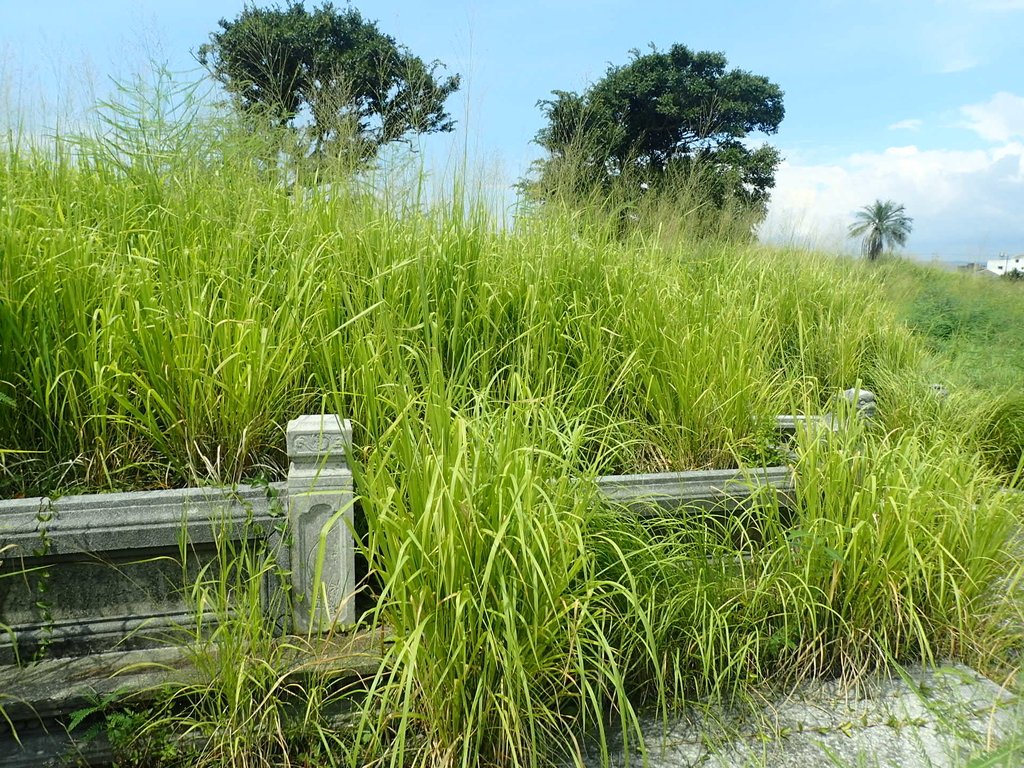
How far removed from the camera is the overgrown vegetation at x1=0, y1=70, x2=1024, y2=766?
1.73m

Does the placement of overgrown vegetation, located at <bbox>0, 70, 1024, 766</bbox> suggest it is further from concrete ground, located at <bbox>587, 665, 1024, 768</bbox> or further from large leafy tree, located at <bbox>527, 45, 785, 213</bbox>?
large leafy tree, located at <bbox>527, 45, 785, 213</bbox>

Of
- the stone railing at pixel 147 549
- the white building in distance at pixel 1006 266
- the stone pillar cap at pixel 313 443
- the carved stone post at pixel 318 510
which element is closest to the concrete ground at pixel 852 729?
the carved stone post at pixel 318 510

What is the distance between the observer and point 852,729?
200cm

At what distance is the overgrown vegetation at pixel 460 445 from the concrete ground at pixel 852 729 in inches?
3.8

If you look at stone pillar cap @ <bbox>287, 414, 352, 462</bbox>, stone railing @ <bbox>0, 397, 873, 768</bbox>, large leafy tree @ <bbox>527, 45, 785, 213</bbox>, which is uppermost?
large leafy tree @ <bbox>527, 45, 785, 213</bbox>

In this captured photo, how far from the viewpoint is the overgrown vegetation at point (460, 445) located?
5.67 ft

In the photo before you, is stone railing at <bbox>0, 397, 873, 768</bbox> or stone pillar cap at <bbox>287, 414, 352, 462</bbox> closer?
stone railing at <bbox>0, 397, 873, 768</bbox>

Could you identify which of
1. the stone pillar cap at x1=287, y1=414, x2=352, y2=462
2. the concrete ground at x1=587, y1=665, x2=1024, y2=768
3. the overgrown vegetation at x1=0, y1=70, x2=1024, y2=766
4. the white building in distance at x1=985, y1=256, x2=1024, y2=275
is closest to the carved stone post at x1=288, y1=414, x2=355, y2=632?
the stone pillar cap at x1=287, y1=414, x2=352, y2=462

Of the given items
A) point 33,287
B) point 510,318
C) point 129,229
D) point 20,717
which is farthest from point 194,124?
point 20,717

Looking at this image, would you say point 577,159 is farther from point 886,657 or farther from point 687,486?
point 886,657

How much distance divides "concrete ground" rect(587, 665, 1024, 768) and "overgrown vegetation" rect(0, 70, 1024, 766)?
0.10 metres

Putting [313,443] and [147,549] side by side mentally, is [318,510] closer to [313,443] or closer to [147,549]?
[313,443]

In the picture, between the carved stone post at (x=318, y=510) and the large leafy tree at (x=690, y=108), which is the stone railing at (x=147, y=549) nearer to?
the carved stone post at (x=318, y=510)

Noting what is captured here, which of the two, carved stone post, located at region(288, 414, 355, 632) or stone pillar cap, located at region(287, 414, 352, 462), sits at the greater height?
stone pillar cap, located at region(287, 414, 352, 462)
